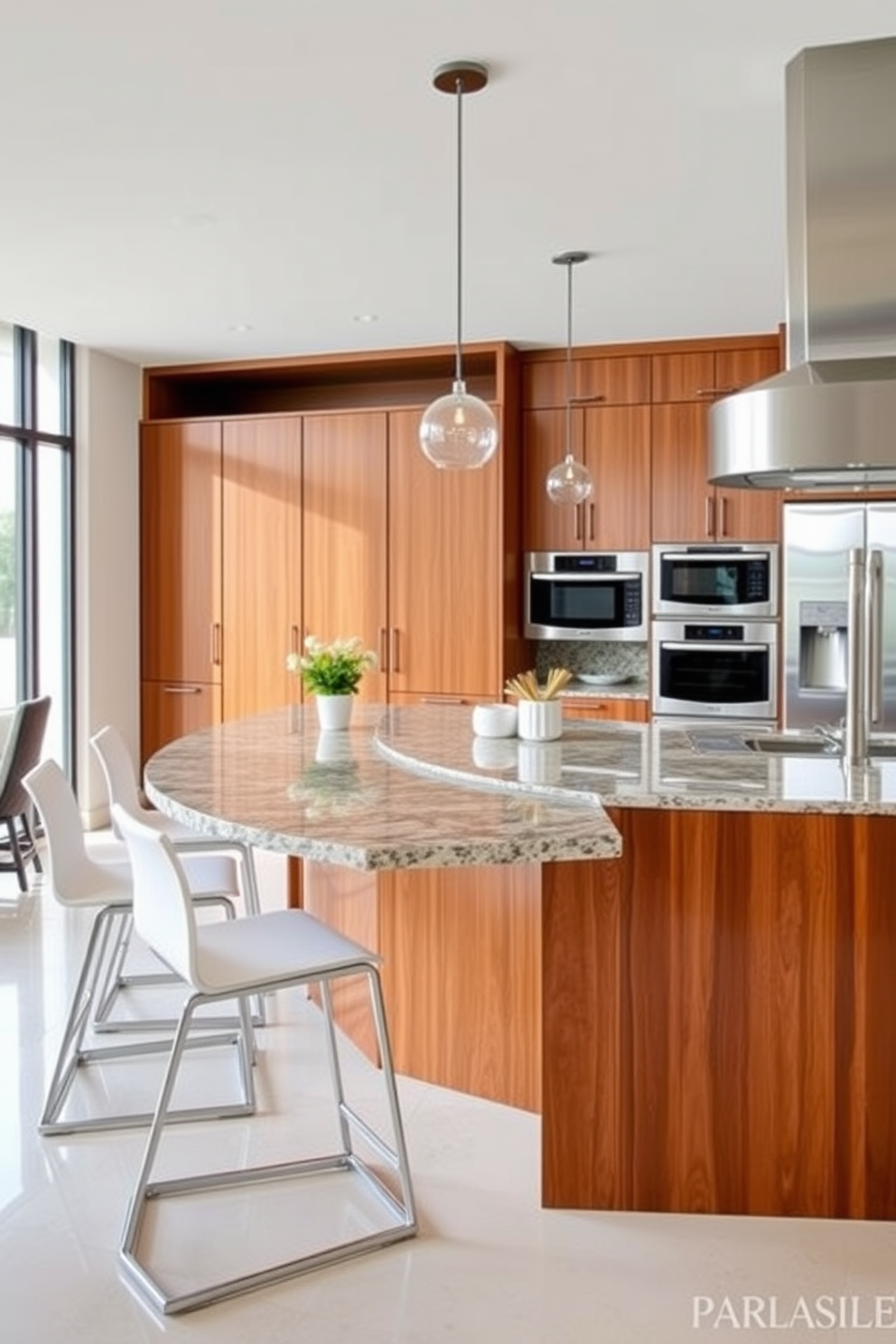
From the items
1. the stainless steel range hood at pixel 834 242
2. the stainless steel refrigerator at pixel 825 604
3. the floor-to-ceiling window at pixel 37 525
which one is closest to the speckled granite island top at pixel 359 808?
the stainless steel range hood at pixel 834 242

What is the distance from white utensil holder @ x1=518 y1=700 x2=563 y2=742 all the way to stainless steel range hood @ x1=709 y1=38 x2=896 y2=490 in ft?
2.65

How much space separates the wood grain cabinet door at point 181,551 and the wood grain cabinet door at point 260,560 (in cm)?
9

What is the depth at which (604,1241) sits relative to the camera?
7.70 feet

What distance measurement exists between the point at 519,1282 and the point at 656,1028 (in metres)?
0.59

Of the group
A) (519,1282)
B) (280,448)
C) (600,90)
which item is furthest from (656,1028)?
(280,448)

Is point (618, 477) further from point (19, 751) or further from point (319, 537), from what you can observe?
point (19, 751)

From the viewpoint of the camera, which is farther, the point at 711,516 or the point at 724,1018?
the point at 711,516

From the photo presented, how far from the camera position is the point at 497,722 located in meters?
3.31

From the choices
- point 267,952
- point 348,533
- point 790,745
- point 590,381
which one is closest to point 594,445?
point 590,381

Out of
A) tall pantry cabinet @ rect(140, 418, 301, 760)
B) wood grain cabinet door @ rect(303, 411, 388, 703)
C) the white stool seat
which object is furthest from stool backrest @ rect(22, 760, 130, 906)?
tall pantry cabinet @ rect(140, 418, 301, 760)

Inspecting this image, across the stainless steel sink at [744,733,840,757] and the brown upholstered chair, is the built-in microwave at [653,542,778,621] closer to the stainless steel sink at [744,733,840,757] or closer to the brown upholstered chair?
the stainless steel sink at [744,733,840,757]

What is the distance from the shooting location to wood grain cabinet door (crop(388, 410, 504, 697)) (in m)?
5.89

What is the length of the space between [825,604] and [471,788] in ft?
11.0

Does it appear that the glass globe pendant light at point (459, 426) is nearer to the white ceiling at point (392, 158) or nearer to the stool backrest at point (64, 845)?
the white ceiling at point (392, 158)
